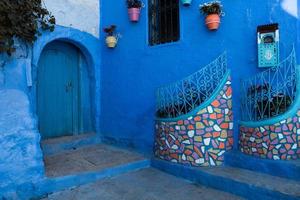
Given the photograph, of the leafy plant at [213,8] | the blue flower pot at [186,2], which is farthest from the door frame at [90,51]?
the leafy plant at [213,8]

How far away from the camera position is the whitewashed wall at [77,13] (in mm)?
5160

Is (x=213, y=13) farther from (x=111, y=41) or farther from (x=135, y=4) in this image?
(x=111, y=41)

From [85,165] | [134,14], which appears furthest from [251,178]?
[134,14]

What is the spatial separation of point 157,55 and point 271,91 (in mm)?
2048

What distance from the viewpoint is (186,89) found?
14.1 ft

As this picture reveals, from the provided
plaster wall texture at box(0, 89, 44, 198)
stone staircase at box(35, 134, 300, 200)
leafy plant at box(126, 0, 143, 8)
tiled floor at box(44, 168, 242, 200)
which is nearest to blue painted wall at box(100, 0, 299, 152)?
leafy plant at box(126, 0, 143, 8)

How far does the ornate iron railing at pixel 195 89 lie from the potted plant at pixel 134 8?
1599mm

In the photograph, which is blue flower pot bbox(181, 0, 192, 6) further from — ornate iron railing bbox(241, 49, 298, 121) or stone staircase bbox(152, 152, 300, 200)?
stone staircase bbox(152, 152, 300, 200)

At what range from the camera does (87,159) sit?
4.68 metres

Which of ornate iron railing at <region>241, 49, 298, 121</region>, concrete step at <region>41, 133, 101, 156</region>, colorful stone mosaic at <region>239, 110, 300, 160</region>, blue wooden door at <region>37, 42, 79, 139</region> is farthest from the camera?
blue wooden door at <region>37, 42, 79, 139</region>

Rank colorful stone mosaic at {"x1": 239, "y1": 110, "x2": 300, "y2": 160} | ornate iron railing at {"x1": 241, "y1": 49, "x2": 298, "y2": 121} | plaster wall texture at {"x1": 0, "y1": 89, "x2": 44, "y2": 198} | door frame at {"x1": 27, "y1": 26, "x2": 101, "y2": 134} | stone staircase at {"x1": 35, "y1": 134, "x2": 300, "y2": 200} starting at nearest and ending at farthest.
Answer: stone staircase at {"x1": 35, "y1": 134, "x2": 300, "y2": 200} → plaster wall texture at {"x1": 0, "y1": 89, "x2": 44, "y2": 198} → colorful stone mosaic at {"x1": 239, "y1": 110, "x2": 300, "y2": 160} → ornate iron railing at {"x1": 241, "y1": 49, "x2": 298, "y2": 121} → door frame at {"x1": 27, "y1": 26, "x2": 101, "y2": 134}

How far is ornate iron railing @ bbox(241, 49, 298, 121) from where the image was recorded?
3574 mm

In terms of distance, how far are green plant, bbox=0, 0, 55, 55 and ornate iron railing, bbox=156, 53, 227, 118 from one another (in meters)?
2.12

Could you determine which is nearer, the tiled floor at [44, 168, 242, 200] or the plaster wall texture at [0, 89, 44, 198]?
the plaster wall texture at [0, 89, 44, 198]
